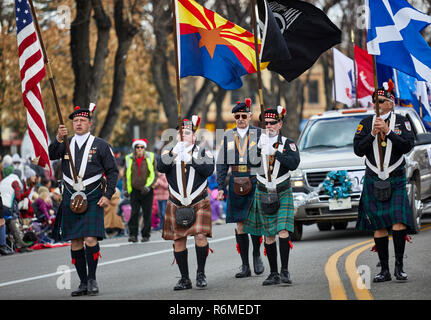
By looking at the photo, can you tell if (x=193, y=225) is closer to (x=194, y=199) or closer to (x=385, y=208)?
(x=194, y=199)

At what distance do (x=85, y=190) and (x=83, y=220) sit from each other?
1.08ft

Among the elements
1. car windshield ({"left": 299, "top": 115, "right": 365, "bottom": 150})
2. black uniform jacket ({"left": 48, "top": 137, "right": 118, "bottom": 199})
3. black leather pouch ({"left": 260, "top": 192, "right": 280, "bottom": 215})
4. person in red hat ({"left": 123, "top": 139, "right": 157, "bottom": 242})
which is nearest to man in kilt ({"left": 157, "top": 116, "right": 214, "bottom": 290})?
black uniform jacket ({"left": 48, "top": 137, "right": 118, "bottom": 199})

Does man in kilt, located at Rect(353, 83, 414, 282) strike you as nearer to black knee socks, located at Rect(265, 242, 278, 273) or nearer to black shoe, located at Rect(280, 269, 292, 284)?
black shoe, located at Rect(280, 269, 292, 284)

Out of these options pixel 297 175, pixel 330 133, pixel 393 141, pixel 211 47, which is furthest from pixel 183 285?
pixel 330 133

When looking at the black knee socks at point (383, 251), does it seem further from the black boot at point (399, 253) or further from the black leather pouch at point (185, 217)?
the black leather pouch at point (185, 217)

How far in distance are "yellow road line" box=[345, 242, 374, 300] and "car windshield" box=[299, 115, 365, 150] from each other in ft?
9.45

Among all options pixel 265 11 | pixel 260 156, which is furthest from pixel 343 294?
pixel 265 11

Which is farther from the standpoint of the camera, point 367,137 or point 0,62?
point 0,62

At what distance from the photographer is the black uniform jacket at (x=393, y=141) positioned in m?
9.52

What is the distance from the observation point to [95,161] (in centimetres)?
991

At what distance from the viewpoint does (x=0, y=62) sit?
3250 cm

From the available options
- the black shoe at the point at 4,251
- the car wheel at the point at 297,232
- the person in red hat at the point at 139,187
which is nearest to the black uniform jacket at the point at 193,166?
the car wheel at the point at 297,232

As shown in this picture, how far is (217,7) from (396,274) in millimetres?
22066

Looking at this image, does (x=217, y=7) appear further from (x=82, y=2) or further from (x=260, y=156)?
(x=260, y=156)
